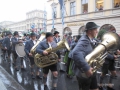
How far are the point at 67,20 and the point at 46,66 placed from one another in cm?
2150

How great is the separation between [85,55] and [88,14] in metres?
19.9

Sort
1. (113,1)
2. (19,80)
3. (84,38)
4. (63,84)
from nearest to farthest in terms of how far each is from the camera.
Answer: (84,38) → (63,84) → (19,80) → (113,1)

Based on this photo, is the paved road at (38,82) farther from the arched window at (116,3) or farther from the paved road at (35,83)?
the arched window at (116,3)

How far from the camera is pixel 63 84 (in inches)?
231

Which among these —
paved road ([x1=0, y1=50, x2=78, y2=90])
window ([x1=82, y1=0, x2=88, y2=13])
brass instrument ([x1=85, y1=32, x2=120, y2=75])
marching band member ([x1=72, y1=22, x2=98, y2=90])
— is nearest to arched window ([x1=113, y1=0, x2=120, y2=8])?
window ([x1=82, y1=0, x2=88, y2=13])

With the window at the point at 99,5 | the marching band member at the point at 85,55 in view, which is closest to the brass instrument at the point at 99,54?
the marching band member at the point at 85,55

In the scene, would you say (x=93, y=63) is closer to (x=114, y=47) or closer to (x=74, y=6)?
(x=114, y=47)

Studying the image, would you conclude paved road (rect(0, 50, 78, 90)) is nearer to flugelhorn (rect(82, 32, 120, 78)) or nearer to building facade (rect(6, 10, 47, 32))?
flugelhorn (rect(82, 32, 120, 78))

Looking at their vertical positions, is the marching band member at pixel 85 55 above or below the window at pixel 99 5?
below

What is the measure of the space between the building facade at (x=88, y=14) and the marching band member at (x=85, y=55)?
12.8m

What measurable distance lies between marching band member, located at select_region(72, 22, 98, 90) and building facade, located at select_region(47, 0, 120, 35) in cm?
1282

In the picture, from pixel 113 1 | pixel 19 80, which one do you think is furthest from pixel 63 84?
pixel 113 1

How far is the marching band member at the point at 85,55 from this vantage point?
2.85m

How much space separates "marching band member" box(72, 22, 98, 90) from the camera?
9.36 ft
